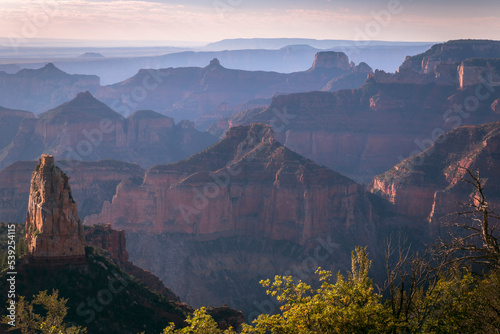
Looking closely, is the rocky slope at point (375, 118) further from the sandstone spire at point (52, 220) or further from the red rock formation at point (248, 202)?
the sandstone spire at point (52, 220)

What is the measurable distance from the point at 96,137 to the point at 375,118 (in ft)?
248

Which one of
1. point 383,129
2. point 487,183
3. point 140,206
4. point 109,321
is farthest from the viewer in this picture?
point 383,129

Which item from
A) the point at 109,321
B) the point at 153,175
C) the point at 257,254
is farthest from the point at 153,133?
the point at 109,321

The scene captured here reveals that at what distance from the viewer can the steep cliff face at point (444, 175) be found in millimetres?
91438

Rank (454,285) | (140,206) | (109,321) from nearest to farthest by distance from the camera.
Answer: (454,285) → (109,321) → (140,206)

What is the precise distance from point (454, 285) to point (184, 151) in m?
156

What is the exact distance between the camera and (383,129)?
502 ft

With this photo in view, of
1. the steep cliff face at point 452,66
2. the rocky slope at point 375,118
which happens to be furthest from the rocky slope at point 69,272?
the steep cliff face at point 452,66

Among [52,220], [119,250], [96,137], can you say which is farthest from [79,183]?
[52,220]

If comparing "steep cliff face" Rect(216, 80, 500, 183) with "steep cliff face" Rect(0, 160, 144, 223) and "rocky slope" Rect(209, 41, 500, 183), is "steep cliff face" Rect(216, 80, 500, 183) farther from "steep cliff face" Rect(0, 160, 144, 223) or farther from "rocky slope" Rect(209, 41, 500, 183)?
"steep cliff face" Rect(0, 160, 144, 223)

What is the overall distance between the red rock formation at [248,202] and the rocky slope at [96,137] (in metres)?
63.4

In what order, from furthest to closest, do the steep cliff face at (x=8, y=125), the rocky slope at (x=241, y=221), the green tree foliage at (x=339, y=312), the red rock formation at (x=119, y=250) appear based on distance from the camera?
1. the steep cliff face at (x=8, y=125)
2. the rocky slope at (x=241, y=221)
3. the red rock formation at (x=119, y=250)
4. the green tree foliage at (x=339, y=312)

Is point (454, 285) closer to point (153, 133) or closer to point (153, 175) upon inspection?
point (153, 175)

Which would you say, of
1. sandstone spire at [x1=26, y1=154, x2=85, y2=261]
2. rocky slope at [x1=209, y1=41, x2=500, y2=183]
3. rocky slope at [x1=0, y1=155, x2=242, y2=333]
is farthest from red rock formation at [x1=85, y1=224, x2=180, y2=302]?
rocky slope at [x1=209, y1=41, x2=500, y2=183]
